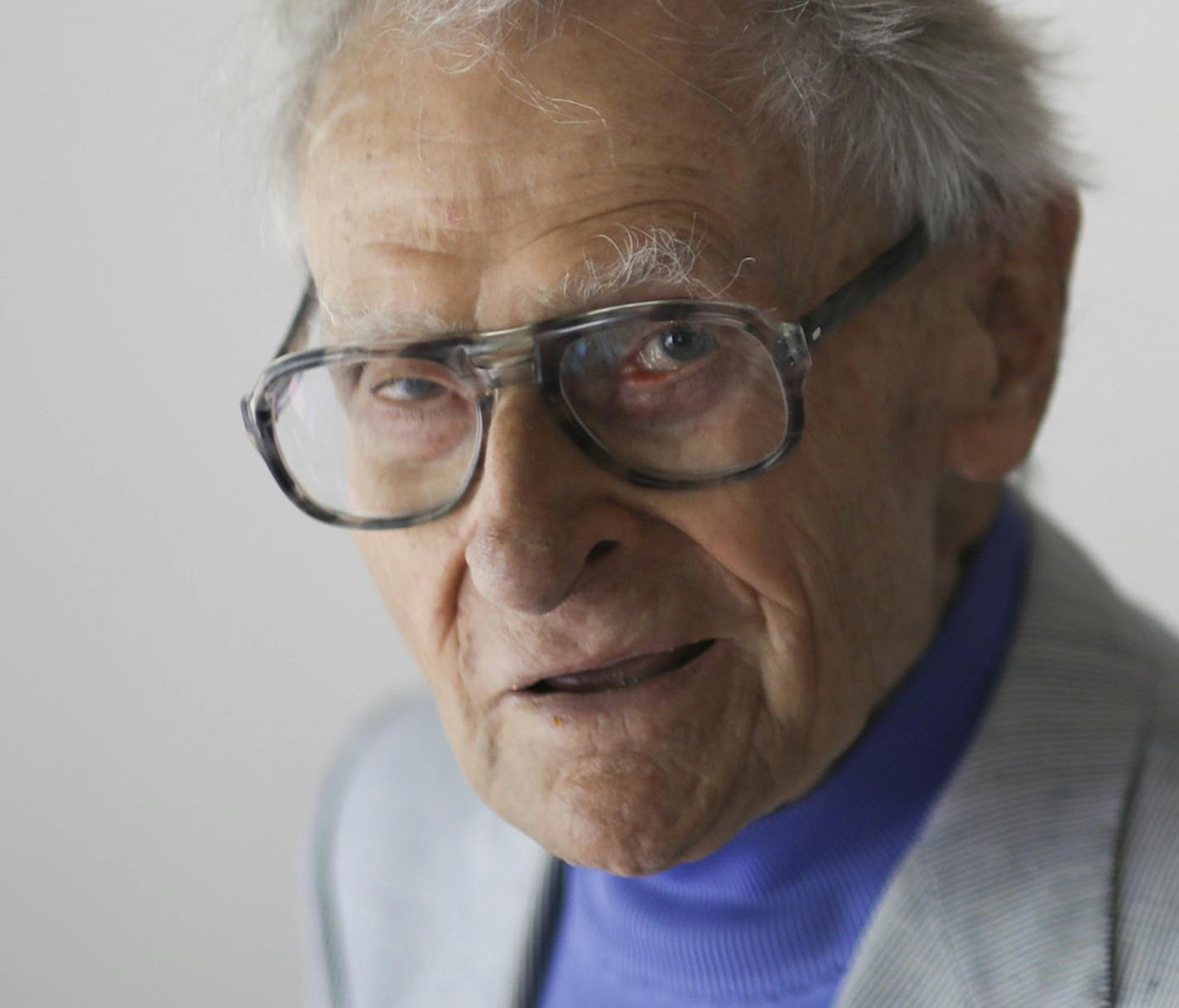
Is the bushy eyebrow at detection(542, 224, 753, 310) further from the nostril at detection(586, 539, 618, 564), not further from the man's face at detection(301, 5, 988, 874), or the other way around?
the nostril at detection(586, 539, 618, 564)

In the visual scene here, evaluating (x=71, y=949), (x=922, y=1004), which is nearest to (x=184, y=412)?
(x=71, y=949)

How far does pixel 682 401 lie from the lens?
48.2 inches

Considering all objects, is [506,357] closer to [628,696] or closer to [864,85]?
[628,696]

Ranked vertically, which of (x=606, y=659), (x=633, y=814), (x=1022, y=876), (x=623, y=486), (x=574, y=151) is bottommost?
Answer: (x=1022, y=876)

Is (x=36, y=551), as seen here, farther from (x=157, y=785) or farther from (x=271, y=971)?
(x=271, y=971)

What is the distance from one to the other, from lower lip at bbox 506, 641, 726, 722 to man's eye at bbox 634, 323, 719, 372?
26 cm

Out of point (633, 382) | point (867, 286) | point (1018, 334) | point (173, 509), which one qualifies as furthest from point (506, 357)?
point (173, 509)

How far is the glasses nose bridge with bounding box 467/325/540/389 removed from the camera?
1.18m

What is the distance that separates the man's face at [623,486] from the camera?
1.17 meters

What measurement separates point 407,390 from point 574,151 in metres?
0.30

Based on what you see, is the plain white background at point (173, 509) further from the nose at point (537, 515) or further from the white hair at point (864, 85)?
the nose at point (537, 515)

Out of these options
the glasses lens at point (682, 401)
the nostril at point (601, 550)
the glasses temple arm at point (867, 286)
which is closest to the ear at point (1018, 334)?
the glasses temple arm at point (867, 286)

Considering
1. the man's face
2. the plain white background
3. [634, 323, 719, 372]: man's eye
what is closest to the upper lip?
the man's face

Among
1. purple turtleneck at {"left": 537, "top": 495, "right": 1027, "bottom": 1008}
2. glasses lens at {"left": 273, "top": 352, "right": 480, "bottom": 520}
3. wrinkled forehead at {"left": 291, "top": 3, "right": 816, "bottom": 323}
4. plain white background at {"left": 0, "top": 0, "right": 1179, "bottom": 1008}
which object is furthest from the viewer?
plain white background at {"left": 0, "top": 0, "right": 1179, "bottom": 1008}
